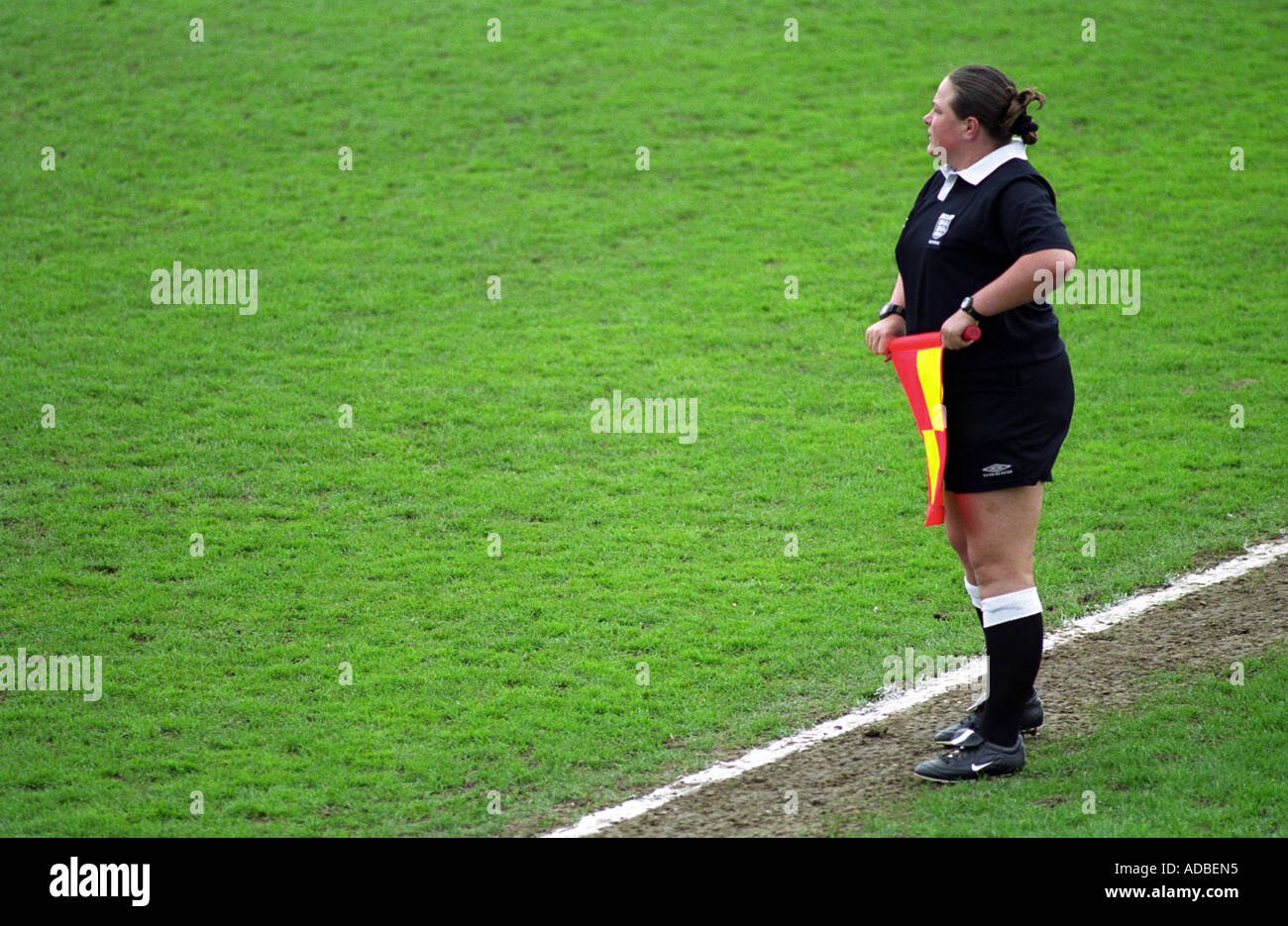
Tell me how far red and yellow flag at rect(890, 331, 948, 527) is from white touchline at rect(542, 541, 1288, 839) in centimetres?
136

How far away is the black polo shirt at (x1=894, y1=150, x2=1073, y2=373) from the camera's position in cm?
437

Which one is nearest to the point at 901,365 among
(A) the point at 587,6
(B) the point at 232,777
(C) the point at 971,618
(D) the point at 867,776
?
(D) the point at 867,776

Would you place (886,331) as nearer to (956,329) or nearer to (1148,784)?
(956,329)

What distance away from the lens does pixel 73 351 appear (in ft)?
33.8

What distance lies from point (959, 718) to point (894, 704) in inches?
14.0

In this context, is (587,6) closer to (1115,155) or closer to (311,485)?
(1115,155)

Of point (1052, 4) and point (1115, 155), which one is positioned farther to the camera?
point (1052, 4)

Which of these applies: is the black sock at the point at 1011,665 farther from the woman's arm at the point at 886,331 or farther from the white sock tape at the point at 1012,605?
the woman's arm at the point at 886,331

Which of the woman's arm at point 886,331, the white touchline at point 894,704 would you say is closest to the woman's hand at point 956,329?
the woman's arm at point 886,331

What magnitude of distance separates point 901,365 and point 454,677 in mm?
2860

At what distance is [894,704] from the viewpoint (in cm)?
571

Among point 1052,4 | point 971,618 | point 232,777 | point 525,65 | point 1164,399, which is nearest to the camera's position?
point 232,777

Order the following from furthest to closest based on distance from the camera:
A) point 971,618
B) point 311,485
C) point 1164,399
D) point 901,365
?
point 1164,399 < point 311,485 < point 971,618 < point 901,365

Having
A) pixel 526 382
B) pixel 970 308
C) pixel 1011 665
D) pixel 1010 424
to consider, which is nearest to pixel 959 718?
Result: pixel 1011 665
